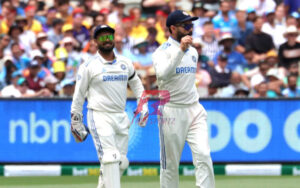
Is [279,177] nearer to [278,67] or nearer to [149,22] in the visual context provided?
[278,67]

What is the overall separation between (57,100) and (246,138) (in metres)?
3.02

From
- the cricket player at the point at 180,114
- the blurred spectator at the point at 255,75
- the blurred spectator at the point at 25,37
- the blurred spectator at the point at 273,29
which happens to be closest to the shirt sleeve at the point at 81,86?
the cricket player at the point at 180,114

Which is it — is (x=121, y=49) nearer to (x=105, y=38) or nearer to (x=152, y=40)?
(x=152, y=40)

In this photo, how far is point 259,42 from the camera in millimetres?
13109

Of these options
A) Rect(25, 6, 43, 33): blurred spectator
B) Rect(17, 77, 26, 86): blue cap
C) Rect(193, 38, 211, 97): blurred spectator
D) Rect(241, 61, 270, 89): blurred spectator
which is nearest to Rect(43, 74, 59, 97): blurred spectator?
Rect(17, 77, 26, 86): blue cap

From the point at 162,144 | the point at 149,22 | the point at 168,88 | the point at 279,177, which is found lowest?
the point at 279,177

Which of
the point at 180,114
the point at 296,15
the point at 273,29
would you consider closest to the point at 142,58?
the point at 273,29

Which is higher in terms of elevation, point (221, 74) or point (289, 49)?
point (289, 49)

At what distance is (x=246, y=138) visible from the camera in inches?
459

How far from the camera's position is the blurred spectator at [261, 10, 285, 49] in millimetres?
13105

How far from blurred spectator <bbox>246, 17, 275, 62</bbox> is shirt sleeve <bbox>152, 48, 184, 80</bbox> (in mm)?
5337

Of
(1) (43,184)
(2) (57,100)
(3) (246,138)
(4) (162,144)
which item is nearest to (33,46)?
(2) (57,100)

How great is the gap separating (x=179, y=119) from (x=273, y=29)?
588 centimetres

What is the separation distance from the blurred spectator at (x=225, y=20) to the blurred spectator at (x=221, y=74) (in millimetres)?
964
